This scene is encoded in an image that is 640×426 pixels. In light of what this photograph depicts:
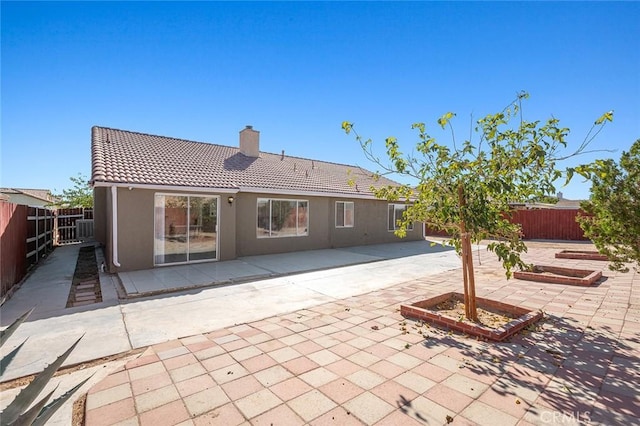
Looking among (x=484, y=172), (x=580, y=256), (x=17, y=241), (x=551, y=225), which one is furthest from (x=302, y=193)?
(x=551, y=225)

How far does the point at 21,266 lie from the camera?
838 centimetres

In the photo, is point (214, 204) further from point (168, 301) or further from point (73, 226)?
point (73, 226)

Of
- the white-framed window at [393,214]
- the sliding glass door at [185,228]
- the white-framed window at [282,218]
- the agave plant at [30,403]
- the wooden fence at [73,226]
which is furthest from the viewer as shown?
the white-framed window at [393,214]

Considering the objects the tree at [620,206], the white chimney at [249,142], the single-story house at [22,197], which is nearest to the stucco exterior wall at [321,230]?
the white chimney at [249,142]

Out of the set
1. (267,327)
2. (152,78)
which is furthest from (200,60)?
(267,327)

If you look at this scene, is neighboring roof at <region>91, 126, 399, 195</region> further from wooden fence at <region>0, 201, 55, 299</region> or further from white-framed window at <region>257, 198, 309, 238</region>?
wooden fence at <region>0, 201, 55, 299</region>

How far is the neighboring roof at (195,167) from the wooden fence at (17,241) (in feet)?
6.52

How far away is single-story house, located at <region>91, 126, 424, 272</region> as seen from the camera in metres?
9.21

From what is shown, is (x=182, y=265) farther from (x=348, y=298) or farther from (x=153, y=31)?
(x=153, y=31)

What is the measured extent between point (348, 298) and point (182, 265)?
592cm

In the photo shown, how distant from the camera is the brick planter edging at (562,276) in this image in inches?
317

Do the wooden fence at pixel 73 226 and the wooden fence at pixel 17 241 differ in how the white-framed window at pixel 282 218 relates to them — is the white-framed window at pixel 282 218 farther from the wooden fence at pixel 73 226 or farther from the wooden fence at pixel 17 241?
the wooden fence at pixel 73 226

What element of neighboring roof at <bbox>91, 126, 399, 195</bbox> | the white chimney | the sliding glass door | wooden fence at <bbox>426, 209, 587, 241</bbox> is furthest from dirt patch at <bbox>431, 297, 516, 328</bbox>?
wooden fence at <bbox>426, 209, 587, 241</bbox>

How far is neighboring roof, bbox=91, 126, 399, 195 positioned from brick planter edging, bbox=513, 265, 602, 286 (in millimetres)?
5024
